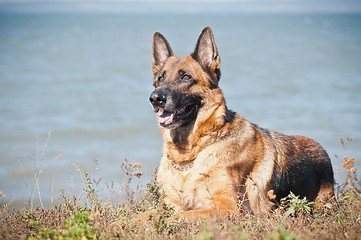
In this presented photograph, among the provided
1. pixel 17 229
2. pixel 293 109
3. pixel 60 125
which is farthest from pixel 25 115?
pixel 17 229

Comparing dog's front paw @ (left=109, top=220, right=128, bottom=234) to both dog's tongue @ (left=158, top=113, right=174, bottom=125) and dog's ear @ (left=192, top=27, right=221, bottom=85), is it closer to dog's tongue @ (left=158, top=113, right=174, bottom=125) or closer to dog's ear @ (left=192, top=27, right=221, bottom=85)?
dog's tongue @ (left=158, top=113, right=174, bottom=125)

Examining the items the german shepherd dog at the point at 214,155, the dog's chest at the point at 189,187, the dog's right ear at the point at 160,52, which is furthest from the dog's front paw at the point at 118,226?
the dog's right ear at the point at 160,52

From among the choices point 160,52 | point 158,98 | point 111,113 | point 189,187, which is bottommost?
point 111,113

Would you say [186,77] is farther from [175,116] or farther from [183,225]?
[183,225]

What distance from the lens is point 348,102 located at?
698 inches

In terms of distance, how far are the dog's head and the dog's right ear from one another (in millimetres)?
264

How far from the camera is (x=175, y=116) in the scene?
17.5ft

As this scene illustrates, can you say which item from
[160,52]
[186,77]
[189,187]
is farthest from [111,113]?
[189,187]

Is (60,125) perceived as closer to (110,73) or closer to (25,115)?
(25,115)

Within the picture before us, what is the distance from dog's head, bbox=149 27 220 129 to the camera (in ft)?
17.4

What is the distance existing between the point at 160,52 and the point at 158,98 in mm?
1166

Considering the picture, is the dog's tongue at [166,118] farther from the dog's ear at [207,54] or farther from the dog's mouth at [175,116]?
the dog's ear at [207,54]

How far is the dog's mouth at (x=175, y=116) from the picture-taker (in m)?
5.29

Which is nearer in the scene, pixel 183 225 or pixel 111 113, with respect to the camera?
pixel 183 225
